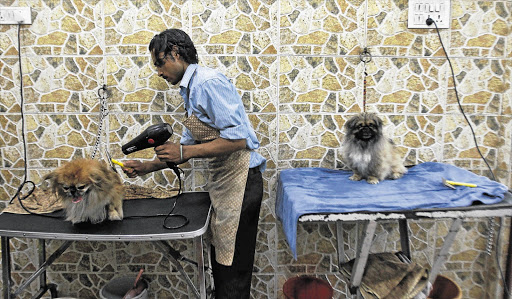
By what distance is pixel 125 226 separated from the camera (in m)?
1.97

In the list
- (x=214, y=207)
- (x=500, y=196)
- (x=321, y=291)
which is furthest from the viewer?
(x=321, y=291)

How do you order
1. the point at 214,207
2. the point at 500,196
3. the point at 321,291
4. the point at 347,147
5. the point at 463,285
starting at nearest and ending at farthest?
the point at 500,196 < the point at 214,207 < the point at 347,147 < the point at 321,291 < the point at 463,285

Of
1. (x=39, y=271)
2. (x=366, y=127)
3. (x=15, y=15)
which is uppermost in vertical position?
(x=15, y=15)

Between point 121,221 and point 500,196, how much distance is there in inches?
78.4

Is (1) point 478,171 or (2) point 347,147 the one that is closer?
(2) point 347,147

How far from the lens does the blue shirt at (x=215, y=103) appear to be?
193 cm

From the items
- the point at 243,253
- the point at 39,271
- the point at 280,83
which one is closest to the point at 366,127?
the point at 280,83

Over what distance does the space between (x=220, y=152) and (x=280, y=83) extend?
84 cm

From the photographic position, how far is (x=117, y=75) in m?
2.57

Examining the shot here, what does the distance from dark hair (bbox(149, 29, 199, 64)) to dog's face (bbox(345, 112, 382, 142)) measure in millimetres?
1049

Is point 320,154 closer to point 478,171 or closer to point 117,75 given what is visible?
point 478,171

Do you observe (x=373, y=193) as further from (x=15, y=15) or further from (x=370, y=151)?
(x=15, y=15)

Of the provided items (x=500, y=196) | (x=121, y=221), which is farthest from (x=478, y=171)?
(x=121, y=221)

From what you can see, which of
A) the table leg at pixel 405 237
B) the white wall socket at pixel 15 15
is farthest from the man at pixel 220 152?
the white wall socket at pixel 15 15
